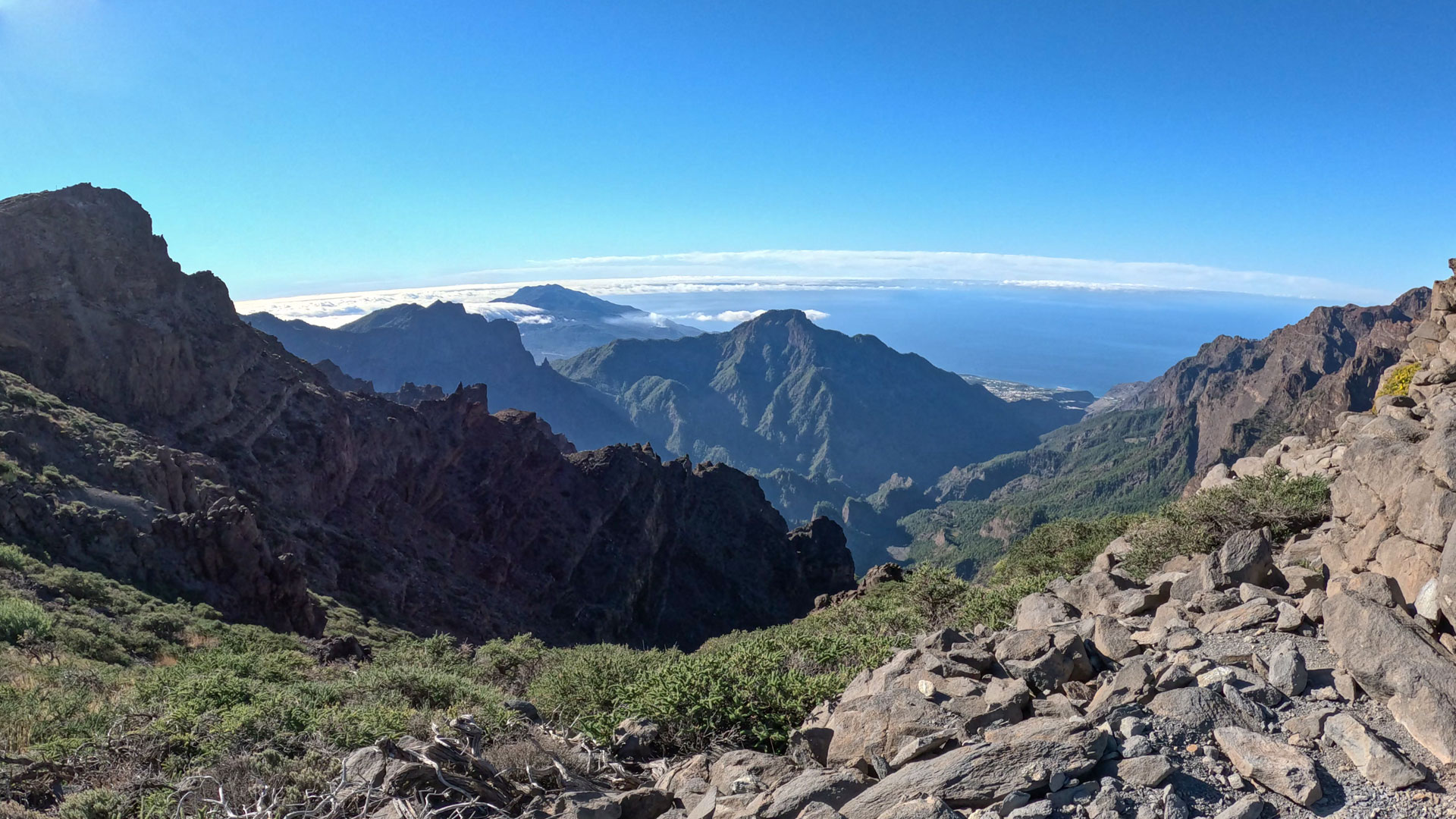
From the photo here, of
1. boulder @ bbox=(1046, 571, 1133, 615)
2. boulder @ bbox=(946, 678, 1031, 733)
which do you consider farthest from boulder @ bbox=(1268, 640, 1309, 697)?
boulder @ bbox=(1046, 571, 1133, 615)

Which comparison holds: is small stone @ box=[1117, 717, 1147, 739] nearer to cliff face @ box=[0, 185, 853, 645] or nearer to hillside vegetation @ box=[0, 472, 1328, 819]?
hillside vegetation @ box=[0, 472, 1328, 819]

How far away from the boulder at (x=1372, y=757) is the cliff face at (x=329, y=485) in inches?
1324

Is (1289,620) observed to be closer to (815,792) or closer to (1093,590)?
(1093,590)

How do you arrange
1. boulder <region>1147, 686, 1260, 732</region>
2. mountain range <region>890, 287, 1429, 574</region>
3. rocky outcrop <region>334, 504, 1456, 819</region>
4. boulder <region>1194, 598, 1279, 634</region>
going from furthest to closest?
mountain range <region>890, 287, 1429, 574</region> < boulder <region>1194, 598, 1279, 634</region> < boulder <region>1147, 686, 1260, 732</region> < rocky outcrop <region>334, 504, 1456, 819</region>

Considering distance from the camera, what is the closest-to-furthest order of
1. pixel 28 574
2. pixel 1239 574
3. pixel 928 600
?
pixel 1239 574 < pixel 928 600 < pixel 28 574

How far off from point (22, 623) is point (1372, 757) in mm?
23112

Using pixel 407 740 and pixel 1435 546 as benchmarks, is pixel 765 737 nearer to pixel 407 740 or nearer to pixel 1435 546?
pixel 407 740

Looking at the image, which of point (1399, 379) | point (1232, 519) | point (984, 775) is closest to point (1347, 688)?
point (984, 775)

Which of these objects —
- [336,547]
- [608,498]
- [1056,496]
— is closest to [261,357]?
[336,547]

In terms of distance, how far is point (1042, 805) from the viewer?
577 centimetres

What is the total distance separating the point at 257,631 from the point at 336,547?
2039cm

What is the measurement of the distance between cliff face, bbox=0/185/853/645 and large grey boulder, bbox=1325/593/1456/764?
3369cm

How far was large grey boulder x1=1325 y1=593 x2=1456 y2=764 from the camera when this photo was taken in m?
6.24

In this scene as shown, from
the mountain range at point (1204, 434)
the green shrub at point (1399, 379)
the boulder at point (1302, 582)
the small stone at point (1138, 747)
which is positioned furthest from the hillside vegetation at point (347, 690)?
the mountain range at point (1204, 434)
